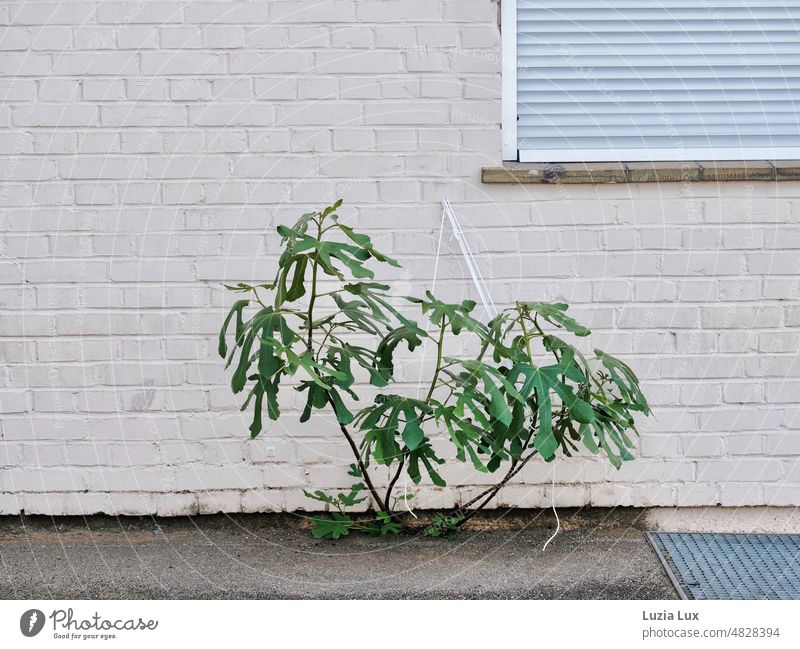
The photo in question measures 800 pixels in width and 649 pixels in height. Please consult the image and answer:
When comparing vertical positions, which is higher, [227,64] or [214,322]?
[227,64]

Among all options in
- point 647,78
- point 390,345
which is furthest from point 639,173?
point 390,345

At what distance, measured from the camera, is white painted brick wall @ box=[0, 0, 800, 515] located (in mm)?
3504

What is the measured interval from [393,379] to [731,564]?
1.31 meters

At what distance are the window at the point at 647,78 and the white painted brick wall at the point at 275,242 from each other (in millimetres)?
149

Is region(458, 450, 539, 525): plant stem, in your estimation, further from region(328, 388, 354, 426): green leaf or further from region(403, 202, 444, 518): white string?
region(328, 388, 354, 426): green leaf

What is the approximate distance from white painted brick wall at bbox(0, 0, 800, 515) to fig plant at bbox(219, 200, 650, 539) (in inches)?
6.1

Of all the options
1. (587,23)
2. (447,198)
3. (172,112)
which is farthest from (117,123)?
(587,23)

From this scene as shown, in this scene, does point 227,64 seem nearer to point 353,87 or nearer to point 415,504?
point 353,87

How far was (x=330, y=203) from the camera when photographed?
3551 millimetres

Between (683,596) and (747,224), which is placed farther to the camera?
(747,224)

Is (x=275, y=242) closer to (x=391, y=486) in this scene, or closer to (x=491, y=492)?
(x=391, y=486)

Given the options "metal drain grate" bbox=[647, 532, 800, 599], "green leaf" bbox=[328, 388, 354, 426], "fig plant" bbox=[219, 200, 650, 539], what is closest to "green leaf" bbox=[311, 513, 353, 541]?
"fig plant" bbox=[219, 200, 650, 539]

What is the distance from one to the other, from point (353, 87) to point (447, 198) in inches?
20.3

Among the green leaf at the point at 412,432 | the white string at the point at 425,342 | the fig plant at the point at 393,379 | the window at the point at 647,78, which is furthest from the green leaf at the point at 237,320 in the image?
→ the window at the point at 647,78
